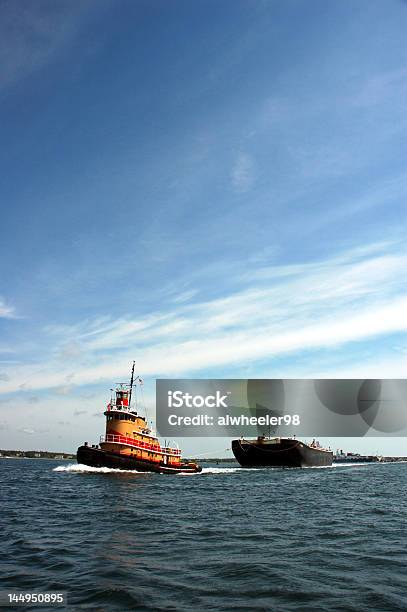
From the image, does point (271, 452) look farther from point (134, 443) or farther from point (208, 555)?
point (208, 555)

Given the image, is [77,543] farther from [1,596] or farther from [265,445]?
[265,445]

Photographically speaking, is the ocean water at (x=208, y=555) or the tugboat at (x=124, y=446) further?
the tugboat at (x=124, y=446)

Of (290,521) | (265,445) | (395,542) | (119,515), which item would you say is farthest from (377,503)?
(265,445)

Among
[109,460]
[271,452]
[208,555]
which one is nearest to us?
[208,555]

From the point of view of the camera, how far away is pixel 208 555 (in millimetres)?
14953

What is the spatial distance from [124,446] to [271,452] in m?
41.1

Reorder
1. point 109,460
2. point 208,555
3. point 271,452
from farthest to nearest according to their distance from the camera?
point 271,452 → point 109,460 → point 208,555

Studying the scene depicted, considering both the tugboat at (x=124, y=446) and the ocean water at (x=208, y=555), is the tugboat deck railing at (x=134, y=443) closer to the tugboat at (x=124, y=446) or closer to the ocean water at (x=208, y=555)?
the tugboat at (x=124, y=446)

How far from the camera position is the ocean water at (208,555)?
35.3ft

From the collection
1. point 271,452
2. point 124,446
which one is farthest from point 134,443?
point 271,452

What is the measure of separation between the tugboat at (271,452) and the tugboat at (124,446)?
3069 centimetres

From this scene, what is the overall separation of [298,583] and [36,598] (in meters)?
6.70

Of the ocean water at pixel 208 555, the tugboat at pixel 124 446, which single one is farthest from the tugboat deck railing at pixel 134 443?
the ocean water at pixel 208 555

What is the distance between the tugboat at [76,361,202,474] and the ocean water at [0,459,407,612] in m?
27.4
